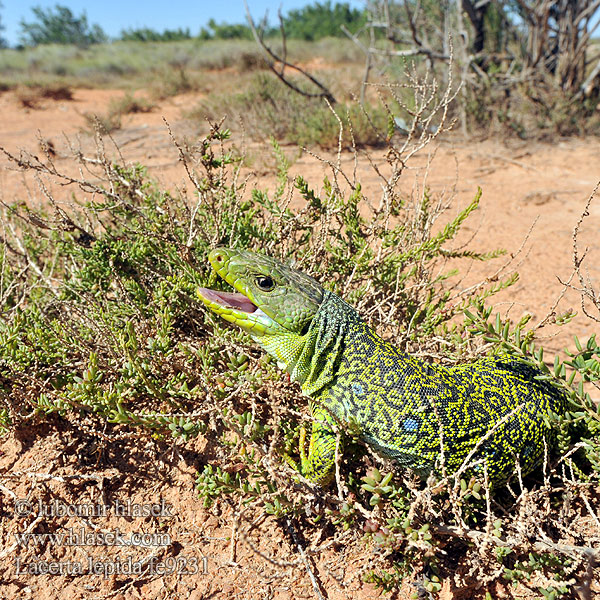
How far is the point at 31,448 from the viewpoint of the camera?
2773mm

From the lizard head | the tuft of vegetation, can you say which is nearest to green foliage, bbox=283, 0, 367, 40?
the tuft of vegetation

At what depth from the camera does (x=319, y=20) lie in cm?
4191

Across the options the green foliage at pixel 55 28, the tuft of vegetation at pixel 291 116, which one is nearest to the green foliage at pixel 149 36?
the green foliage at pixel 55 28

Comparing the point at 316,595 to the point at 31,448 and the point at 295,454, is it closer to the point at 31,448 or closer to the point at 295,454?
the point at 295,454

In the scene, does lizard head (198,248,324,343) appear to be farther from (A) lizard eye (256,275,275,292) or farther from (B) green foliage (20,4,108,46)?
(B) green foliage (20,4,108,46)

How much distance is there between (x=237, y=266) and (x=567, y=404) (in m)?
1.81

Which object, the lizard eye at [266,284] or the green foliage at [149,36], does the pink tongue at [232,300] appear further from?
the green foliage at [149,36]

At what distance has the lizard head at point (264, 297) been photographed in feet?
7.13

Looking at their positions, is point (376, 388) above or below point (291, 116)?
below

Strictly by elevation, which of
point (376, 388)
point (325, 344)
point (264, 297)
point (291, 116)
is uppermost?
point (264, 297)

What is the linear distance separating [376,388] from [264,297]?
67 centimetres

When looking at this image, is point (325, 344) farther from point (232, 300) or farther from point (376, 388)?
point (232, 300)

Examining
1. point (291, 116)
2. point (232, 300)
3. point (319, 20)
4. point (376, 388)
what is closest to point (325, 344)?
point (376, 388)

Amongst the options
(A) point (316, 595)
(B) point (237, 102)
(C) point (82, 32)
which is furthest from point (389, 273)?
(C) point (82, 32)
